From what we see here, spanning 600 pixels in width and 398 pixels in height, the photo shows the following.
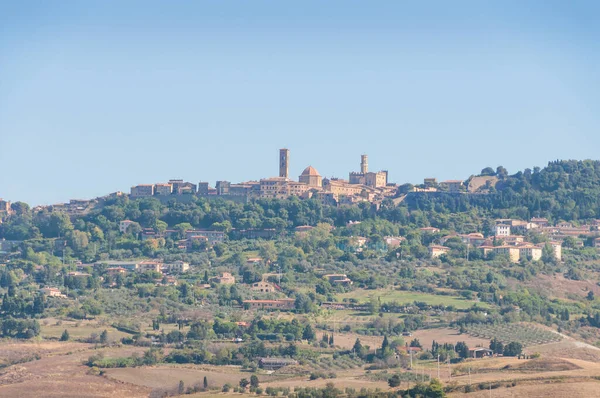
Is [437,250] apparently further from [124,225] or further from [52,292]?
[52,292]

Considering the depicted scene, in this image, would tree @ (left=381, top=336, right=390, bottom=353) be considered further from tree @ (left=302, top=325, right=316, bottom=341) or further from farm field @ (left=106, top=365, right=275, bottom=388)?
farm field @ (left=106, top=365, right=275, bottom=388)

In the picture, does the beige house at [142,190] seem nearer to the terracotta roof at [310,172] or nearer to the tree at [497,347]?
the terracotta roof at [310,172]

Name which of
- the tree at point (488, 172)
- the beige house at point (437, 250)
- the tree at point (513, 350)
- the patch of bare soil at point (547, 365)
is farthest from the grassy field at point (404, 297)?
the tree at point (488, 172)

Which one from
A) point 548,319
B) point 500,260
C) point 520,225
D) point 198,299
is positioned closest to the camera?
point 548,319

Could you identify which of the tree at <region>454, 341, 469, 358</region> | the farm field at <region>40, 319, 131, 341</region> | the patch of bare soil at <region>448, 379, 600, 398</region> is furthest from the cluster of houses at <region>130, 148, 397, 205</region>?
the patch of bare soil at <region>448, 379, 600, 398</region>

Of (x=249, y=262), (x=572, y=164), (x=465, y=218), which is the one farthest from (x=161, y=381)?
(x=572, y=164)

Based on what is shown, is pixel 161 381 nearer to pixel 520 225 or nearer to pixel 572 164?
pixel 520 225
